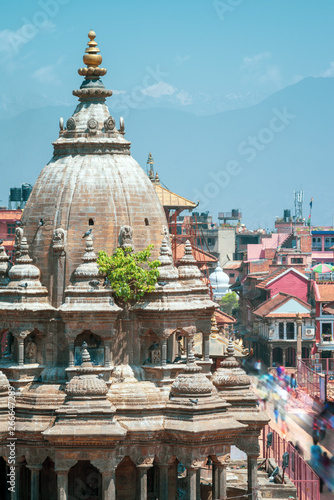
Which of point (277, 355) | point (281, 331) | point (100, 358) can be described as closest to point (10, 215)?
point (281, 331)

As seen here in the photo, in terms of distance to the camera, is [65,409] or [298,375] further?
[298,375]

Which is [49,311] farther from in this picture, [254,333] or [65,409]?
[254,333]

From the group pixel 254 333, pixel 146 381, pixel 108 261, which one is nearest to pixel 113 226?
pixel 108 261

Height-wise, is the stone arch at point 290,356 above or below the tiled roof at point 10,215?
below

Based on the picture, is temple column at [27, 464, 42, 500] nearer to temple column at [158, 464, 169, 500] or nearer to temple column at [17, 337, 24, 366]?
temple column at [17, 337, 24, 366]

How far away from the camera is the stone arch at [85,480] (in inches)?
2618

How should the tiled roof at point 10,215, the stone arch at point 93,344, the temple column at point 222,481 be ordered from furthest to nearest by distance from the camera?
the tiled roof at point 10,215 → the temple column at point 222,481 → the stone arch at point 93,344

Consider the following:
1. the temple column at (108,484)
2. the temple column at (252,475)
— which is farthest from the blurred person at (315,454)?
the temple column at (108,484)

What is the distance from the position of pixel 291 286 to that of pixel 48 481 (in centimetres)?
10065

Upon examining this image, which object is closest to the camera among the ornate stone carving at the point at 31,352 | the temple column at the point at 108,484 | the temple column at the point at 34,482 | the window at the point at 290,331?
the temple column at the point at 108,484

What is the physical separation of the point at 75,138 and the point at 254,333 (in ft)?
322

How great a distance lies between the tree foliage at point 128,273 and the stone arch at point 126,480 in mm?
6801

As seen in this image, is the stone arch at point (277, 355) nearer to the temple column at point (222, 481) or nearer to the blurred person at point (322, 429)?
the blurred person at point (322, 429)

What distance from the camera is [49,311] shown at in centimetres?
6738
